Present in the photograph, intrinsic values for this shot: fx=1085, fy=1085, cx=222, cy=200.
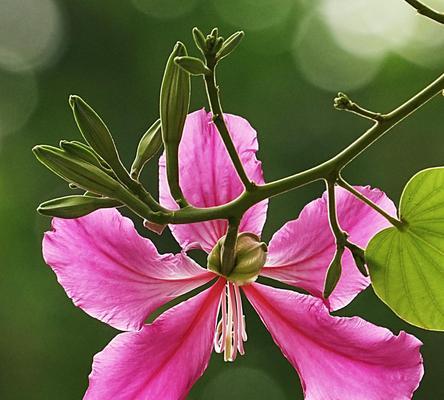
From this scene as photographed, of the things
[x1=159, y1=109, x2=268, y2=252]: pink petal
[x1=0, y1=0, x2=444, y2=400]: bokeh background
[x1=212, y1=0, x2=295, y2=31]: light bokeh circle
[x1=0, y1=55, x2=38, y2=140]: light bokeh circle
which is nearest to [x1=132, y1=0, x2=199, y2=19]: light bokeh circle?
[x1=0, y1=0, x2=444, y2=400]: bokeh background

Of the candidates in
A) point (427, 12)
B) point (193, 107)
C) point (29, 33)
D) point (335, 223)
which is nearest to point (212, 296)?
point (335, 223)

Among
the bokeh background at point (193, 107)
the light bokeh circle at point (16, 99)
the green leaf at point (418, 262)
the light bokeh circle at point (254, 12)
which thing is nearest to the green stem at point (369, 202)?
the green leaf at point (418, 262)

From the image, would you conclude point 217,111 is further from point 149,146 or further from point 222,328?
point 222,328

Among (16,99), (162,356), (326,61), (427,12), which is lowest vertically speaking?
(326,61)

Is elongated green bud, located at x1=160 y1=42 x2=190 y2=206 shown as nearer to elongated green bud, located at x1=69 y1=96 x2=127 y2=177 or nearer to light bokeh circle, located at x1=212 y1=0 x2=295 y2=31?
elongated green bud, located at x1=69 y1=96 x2=127 y2=177

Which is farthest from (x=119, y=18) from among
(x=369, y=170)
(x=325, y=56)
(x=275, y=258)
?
(x=275, y=258)

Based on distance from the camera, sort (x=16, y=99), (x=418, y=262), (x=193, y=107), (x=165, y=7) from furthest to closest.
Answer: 1. (x=165, y=7)
2. (x=16, y=99)
3. (x=193, y=107)
4. (x=418, y=262)

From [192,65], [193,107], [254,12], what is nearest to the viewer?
[192,65]
